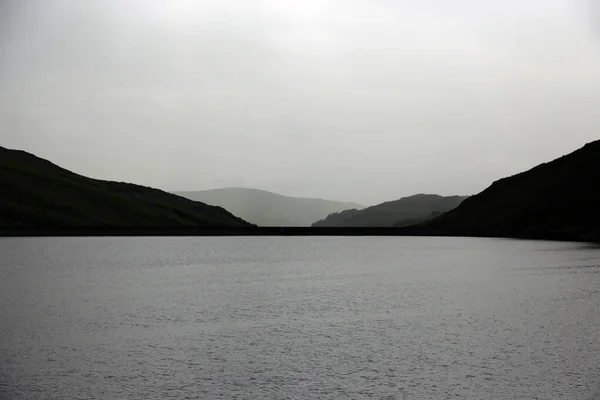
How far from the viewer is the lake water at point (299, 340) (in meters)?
25.9

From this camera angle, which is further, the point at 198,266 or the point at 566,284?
the point at 198,266

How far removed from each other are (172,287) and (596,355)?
4699 cm

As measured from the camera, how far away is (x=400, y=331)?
130 feet

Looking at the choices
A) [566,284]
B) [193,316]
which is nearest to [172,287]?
[193,316]

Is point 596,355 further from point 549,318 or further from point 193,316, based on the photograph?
point 193,316

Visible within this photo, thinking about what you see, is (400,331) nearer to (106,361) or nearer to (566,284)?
(106,361)

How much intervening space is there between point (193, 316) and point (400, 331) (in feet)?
50.3

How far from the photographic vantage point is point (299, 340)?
36219 mm

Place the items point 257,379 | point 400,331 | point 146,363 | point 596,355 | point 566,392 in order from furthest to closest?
point 400,331
point 596,355
point 146,363
point 257,379
point 566,392

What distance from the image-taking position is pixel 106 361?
1190 inches

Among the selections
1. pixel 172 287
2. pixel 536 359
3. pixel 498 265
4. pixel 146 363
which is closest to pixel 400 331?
pixel 536 359

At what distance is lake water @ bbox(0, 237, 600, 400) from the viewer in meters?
25.9

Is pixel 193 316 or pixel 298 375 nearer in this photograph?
pixel 298 375

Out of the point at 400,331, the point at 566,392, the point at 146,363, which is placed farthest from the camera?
the point at 400,331
